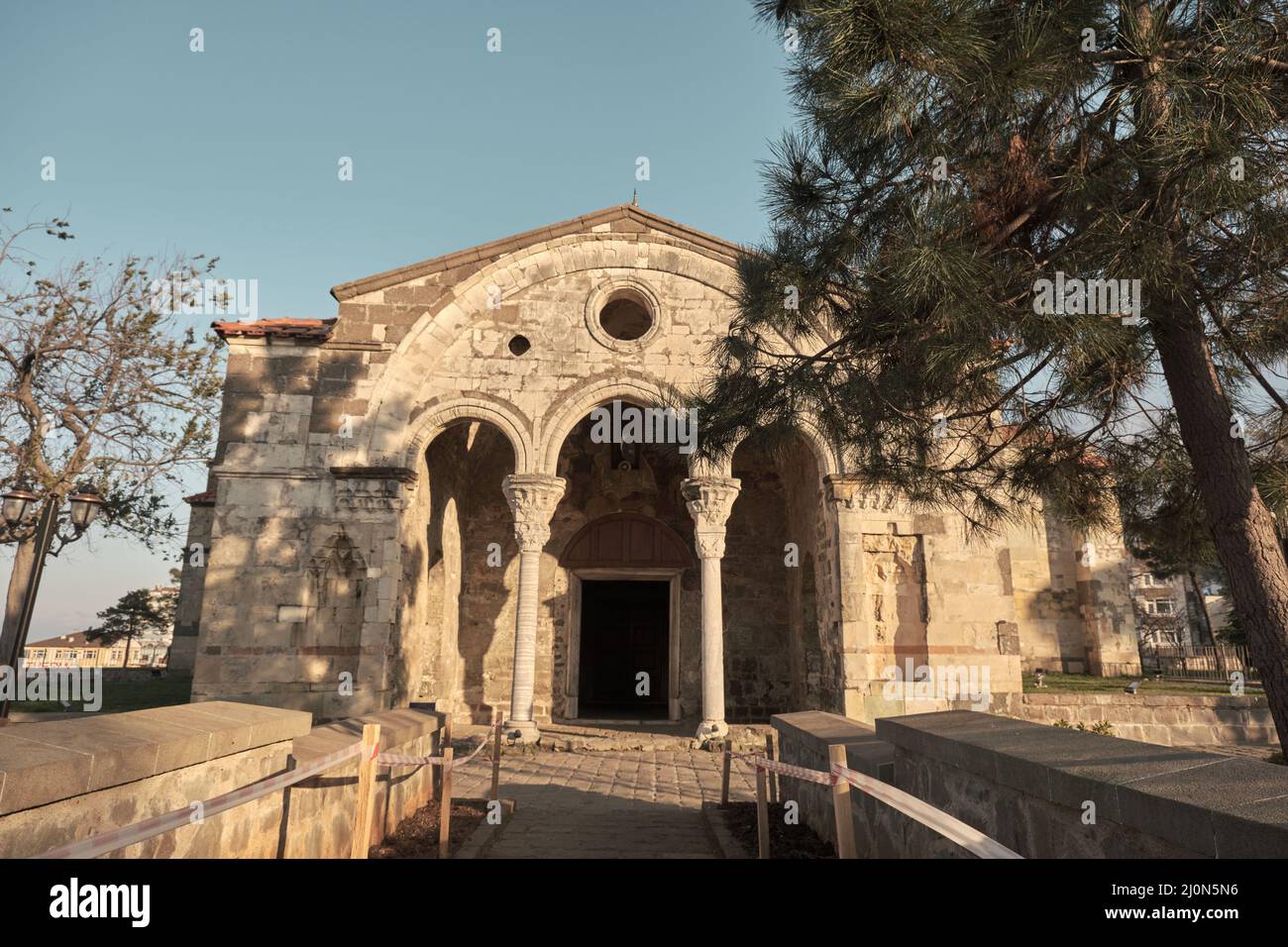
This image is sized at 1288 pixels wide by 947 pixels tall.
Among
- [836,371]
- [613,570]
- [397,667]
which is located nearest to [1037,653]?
[613,570]

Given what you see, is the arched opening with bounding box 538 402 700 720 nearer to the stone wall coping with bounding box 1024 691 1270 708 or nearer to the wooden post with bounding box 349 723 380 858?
the stone wall coping with bounding box 1024 691 1270 708

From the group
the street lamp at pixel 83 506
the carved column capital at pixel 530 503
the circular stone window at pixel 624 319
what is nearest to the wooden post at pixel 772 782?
the carved column capital at pixel 530 503

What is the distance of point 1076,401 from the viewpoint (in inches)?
201

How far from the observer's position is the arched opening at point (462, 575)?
11.8m

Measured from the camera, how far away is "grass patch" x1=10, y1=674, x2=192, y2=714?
1298 cm

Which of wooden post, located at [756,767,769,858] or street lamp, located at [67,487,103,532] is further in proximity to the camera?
street lamp, located at [67,487,103,532]

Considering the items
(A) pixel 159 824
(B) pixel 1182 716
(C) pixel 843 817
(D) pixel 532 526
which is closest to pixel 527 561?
(D) pixel 532 526

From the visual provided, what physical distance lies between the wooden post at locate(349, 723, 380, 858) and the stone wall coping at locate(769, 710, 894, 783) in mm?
2565

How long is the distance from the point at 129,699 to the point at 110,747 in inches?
553

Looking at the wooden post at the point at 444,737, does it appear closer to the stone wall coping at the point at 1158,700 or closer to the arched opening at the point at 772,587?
the arched opening at the point at 772,587

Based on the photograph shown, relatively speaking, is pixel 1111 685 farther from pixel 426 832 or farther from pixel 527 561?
pixel 426 832

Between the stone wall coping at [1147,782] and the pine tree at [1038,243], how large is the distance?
1957mm

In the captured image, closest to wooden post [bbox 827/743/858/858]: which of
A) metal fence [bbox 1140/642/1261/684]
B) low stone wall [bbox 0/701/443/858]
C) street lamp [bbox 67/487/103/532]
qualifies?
low stone wall [bbox 0/701/443/858]
